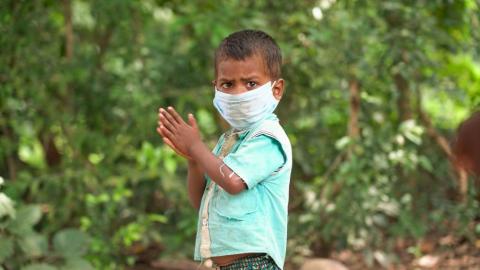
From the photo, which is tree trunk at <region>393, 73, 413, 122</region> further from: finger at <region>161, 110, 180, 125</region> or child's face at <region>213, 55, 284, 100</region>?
finger at <region>161, 110, 180, 125</region>

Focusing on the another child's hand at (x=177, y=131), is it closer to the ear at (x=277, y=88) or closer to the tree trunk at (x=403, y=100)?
the ear at (x=277, y=88)

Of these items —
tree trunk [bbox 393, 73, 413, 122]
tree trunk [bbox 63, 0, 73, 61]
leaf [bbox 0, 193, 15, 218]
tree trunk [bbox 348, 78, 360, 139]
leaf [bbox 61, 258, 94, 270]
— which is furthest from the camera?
tree trunk [bbox 63, 0, 73, 61]

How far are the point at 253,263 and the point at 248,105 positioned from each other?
20.5 inches

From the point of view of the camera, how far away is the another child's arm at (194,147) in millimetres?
2641

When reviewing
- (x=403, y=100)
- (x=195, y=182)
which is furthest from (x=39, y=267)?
(x=403, y=100)

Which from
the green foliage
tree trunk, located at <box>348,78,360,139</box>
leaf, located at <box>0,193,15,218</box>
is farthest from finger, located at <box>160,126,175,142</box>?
tree trunk, located at <box>348,78,360,139</box>

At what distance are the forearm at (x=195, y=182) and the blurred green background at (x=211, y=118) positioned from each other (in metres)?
1.72

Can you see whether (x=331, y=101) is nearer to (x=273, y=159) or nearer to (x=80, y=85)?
(x=80, y=85)

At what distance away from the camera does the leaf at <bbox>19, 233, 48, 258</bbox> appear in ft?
14.1

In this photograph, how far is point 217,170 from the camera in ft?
8.66

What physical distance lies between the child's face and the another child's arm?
8.0 inches

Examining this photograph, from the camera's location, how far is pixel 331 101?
17.8 ft

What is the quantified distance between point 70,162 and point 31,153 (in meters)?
0.44

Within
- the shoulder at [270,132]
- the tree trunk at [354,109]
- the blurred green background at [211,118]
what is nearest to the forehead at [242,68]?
the shoulder at [270,132]
